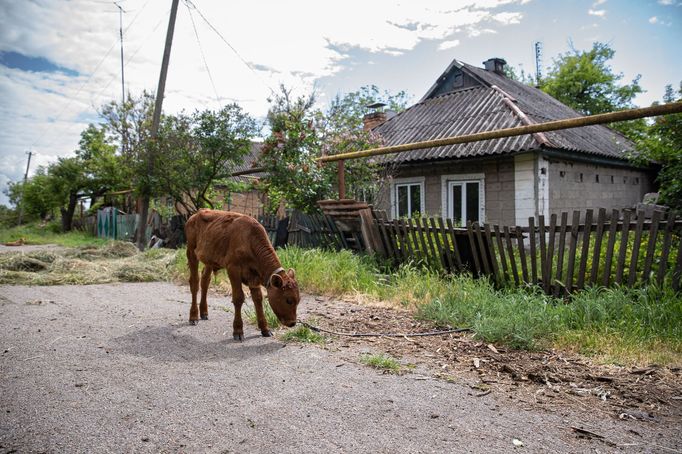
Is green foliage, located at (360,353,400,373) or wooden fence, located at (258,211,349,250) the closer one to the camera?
green foliage, located at (360,353,400,373)

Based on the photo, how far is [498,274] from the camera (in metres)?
6.26

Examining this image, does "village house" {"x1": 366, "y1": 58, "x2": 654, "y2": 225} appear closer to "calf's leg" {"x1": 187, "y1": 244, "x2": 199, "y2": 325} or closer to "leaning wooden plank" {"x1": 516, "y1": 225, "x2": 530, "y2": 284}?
"leaning wooden plank" {"x1": 516, "y1": 225, "x2": 530, "y2": 284}

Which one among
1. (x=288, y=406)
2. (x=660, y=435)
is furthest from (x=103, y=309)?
(x=660, y=435)

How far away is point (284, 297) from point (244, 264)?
26.7 inches

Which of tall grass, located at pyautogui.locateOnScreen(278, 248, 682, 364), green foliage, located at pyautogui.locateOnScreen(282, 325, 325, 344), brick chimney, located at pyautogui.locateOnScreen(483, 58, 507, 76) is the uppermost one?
brick chimney, located at pyautogui.locateOnScreen(483, 58, 507, 76)

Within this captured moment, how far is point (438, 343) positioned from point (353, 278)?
2778mm

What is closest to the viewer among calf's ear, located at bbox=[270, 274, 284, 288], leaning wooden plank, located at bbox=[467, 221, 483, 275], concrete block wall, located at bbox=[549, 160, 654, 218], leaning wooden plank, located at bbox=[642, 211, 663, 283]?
calf's ear, located at bbox=[270, 274, 284, 288]

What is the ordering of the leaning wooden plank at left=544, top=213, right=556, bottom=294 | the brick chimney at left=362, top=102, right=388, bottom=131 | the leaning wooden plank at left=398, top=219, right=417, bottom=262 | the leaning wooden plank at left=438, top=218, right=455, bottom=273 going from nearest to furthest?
the leaning wooden plank at left=544, top=213, right=556, bottom=294, the leaning wooden plank at left=438, top=218, right=455, bottom=273, the leaning wooden plank at left=398, top=219, right=417, bottom=262, the brick chimney at left=362, top=102, right=388, bottom=131

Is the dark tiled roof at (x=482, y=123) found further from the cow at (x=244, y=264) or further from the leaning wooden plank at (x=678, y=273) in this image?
the cow at (x=244, y=264)

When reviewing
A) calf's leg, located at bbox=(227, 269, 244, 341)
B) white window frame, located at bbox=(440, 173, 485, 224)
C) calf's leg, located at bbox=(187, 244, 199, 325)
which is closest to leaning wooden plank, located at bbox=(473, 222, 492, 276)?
calf's leg, located at bbox=(227, 269, 244, 341)

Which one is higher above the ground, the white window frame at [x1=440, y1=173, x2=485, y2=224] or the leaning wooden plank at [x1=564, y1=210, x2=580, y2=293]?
the white window frame at [x1=440, y1=173, x2=485, y2=224]

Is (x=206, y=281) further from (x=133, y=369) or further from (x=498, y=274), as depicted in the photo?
(x=498, y=274)

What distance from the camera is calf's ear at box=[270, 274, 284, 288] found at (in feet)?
14.4

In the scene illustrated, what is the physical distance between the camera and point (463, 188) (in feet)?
46.3
